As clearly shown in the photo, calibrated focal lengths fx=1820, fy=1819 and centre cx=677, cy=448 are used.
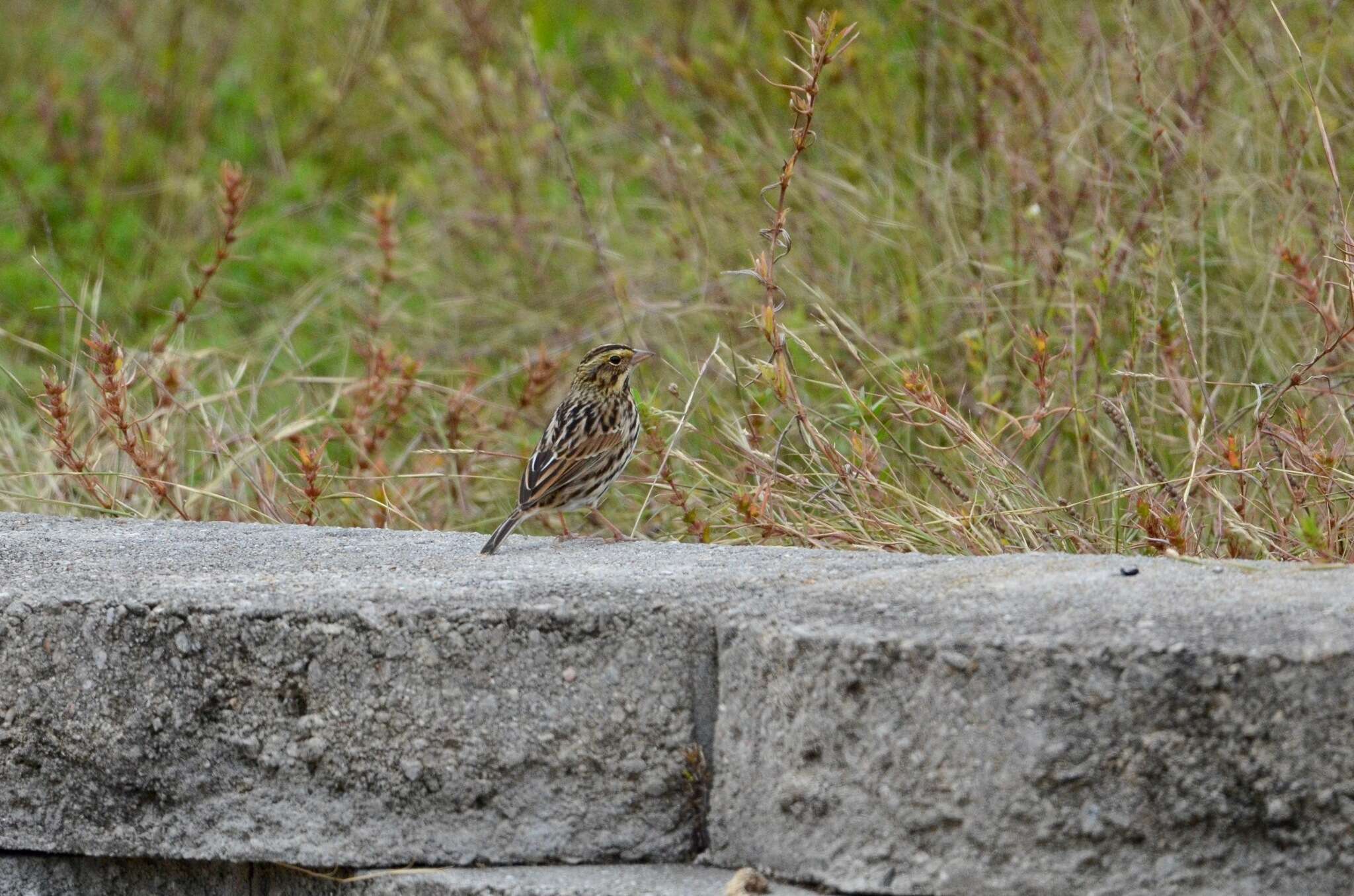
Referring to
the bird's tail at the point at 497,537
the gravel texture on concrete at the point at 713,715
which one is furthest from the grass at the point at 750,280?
the gravel texture on concrete at the point at 713,715

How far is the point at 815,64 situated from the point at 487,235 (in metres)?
3.65

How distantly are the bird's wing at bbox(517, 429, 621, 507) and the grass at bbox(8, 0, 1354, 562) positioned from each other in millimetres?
116

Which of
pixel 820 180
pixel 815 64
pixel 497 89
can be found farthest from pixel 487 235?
pixel 815 64

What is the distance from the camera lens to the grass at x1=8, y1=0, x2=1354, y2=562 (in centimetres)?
379

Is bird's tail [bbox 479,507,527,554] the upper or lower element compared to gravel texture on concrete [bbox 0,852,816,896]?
upper

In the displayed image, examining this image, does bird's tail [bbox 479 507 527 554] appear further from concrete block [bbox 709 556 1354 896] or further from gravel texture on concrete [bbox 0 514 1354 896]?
concrete block [bbox 709 556 1354 896]

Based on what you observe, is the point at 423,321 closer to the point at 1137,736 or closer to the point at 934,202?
the point at 934,202

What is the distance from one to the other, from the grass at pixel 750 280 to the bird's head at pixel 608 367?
0.17 metres

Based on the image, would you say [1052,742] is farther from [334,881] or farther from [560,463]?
[560,463]

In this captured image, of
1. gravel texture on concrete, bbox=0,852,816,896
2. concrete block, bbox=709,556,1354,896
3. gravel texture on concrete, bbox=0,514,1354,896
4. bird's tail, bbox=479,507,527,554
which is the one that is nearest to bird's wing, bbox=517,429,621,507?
bird's tail, bbox=479,507,527,554

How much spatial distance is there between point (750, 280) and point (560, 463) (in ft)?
7.78

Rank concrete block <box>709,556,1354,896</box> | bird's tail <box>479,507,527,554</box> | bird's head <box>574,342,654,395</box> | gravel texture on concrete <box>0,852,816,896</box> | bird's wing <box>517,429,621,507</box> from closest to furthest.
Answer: concrete block <box>709,556,1354,896</box>, gravel texture on concrete <box>0,852,816,896</box>, bird's tail <box>479,507,527,554</box>, bird's wing <box>517,429,621,507</box>, bird's head <box>574,342,654,395</box>

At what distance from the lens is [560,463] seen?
379cm

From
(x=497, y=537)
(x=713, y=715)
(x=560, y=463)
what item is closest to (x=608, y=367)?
(x=560, y=463)
